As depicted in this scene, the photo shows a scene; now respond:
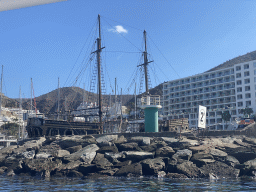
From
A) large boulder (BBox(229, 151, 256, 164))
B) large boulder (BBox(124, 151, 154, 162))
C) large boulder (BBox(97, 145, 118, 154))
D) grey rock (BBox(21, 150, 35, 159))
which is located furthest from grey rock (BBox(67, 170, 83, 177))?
large boulder (BBox(229, 151, 256, 164))

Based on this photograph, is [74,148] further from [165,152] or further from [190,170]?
[190,170]

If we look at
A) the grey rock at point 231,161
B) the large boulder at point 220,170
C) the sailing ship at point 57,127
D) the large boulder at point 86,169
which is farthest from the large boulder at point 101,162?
the sailing ship at point 57,127

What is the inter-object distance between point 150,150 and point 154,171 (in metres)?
4.40

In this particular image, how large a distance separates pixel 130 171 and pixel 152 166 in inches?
68.2

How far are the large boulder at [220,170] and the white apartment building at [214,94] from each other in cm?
6242

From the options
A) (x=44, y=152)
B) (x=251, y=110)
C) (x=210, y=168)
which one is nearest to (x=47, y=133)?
(x=44, y=152)

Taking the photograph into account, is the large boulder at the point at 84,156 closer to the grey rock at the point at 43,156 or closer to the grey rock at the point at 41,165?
the grey rock at the point at 41,165

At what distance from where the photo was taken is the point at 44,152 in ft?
84.0

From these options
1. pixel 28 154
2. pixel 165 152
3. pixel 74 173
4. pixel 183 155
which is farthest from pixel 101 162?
pixel 28 154

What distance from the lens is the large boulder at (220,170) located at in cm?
1973

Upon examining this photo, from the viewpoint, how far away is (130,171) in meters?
20.0

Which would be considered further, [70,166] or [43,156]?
[43,156]

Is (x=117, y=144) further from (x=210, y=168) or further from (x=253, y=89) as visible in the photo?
(x=253, y=89)

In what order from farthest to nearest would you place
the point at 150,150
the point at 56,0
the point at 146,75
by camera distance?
1. the point at 146,75
2. the point at 150,150
3. the point at 56,0
